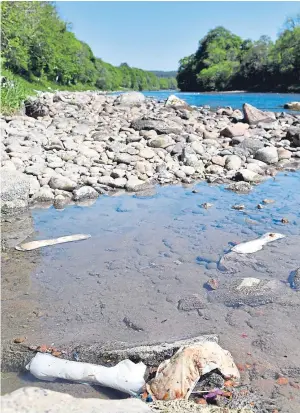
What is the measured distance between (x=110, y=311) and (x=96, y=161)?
610 cm

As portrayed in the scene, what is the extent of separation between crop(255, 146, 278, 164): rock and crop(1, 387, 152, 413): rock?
365 inches

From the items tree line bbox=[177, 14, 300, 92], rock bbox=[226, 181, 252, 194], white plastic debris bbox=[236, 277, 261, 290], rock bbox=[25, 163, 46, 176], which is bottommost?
white plastic debris bbox=[236, 277, 261, 290]

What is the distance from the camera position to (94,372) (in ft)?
9.08

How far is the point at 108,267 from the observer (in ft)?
15.8

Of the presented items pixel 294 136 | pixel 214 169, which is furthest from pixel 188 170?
pixel 294 136

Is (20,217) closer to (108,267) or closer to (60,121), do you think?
(108,267)

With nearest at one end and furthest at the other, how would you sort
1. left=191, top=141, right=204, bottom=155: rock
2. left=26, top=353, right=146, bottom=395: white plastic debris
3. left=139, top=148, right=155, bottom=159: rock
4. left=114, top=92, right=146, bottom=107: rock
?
1. left=26, top=353, right=146, bottom=395: white plastic debris
2. left=139, top=148, right=155, bottom=159: rock
3. left=191, top=141, right=204, bottom=155: rock
4. left=114, top=92, right=146, bottom=107: rock

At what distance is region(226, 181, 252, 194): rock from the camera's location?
8262 mm

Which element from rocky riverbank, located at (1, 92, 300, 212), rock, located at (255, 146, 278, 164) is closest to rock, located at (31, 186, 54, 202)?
rocky riverbank, located at (1, 92, 300, 212)

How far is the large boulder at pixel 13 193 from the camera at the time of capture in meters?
6.69

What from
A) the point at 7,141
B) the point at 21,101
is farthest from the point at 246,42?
the point at 7,141

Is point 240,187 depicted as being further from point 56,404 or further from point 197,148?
point 56,404

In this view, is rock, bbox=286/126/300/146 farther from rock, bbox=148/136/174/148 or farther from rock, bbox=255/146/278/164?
rock, bbox=148/136/174/148

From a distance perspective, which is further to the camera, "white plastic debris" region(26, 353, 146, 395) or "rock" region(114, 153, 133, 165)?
"rock" region(114, 153, 133, 165)
